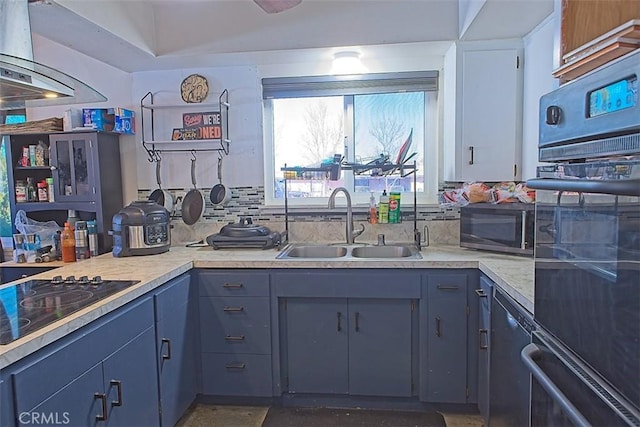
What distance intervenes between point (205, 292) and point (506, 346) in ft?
5.09

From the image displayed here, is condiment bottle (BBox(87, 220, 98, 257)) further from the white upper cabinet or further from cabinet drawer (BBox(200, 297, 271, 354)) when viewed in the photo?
the white upper cabinet

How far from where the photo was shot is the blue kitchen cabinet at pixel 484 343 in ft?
6.76

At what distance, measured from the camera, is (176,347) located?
222cm

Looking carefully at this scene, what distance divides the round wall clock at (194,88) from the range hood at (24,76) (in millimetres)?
1083

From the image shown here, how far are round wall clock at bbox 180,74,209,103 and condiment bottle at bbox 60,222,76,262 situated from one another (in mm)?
1162

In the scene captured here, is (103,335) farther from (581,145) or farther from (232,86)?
(232,86)

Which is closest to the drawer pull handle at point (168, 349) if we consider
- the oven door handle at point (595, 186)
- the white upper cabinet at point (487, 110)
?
the oven door handle at point (595, 186)

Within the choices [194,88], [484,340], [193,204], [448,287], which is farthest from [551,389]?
[194,88]

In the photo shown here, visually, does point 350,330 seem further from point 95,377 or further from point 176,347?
point 95,377

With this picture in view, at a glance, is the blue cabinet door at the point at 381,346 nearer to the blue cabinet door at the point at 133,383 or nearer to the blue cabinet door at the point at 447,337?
the blue cabinet door at the point at 447,337

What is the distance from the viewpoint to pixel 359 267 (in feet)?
7.73

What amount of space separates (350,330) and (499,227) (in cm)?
100

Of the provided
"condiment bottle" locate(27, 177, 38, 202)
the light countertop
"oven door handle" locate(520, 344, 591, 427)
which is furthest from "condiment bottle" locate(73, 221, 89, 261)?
"oven door handle" locate(520, 344, 591, 427)

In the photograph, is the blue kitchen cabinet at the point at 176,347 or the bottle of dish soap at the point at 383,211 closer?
the blue kitchen cabinet at the point at 176,347
